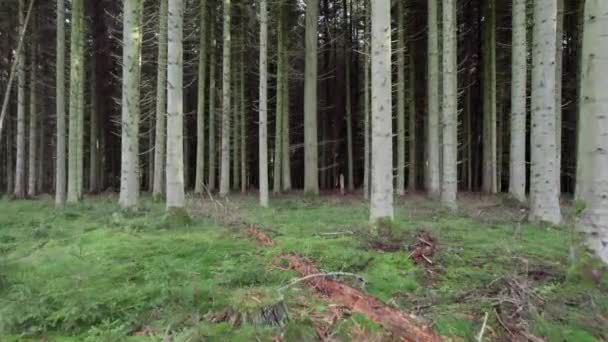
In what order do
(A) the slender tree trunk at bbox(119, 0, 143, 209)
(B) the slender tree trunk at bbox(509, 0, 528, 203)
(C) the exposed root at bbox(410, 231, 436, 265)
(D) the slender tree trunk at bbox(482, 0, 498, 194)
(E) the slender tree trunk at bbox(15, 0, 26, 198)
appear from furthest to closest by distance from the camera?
(D) the slender tree trunk at bbox(482, 0, 498, 194) → (E) the slender tree trunk at bbox(15, 0, 26, 198) → (B) the slender tree trunk at bbox(509, 0, 528, 203) → (A) the slender tree trunk at bbox(119, 0, 143, 209) → (C) the exposed root at bbox(410, 231, 436, 265)

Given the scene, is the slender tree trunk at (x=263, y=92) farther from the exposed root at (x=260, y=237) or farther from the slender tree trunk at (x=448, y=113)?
the exposed root at (x=260, y=237)

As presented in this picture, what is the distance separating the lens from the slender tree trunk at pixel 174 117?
728 cm

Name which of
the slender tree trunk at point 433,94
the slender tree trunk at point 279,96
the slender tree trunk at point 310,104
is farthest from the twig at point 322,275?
the slender tree trunk at point 279,96

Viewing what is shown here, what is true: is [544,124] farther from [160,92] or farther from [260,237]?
[160,92]

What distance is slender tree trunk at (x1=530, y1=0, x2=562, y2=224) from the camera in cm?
798

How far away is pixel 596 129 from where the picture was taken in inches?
170

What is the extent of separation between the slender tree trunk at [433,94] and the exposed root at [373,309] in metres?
10.4

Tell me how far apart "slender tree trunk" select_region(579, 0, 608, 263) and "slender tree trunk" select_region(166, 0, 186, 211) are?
5678mm

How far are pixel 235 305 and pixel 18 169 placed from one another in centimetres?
1597

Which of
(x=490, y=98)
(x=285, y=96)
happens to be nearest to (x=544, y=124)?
(x=490, y=98)

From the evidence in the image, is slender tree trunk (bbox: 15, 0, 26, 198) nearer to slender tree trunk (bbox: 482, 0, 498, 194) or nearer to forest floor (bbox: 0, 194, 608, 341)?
forest floor (bbox: 0, 194, 608, 341)

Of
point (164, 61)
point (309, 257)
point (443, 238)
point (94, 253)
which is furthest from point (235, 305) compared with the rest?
point (164, 61)

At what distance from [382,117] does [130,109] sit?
19.9ft

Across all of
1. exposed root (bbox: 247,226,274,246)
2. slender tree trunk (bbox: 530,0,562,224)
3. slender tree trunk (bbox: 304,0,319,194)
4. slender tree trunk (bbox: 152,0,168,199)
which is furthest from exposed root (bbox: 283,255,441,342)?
slender tree trunk (bbox: 304,0,319,194)
